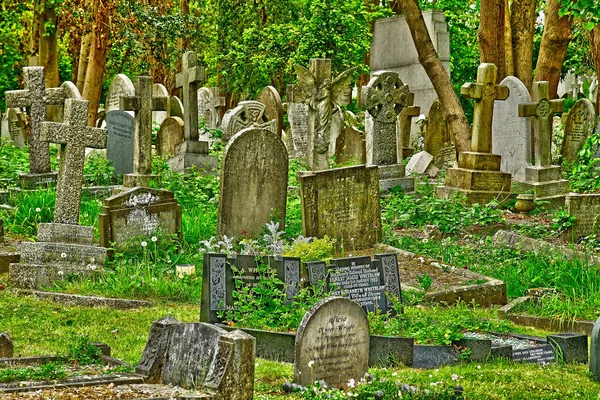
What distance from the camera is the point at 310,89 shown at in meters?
16.6

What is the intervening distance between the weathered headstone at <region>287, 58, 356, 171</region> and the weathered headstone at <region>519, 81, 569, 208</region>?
323 centimetres

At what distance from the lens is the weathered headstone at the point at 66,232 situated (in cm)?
1166

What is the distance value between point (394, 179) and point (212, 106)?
37.1 ft

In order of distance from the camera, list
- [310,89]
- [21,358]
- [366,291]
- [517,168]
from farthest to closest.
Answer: [517,168], [310,89], [366,291], [21,358]

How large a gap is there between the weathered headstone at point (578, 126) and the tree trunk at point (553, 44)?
65cm

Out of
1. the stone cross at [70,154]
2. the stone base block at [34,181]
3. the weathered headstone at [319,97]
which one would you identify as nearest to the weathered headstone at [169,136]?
the stone base block at [34,181]

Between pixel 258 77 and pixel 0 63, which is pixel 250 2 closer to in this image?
pixel 258 77

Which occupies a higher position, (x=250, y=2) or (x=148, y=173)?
(x=250, y=2)

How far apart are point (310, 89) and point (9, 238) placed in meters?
5.15

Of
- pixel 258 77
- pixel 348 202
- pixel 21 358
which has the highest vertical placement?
→ pixel 258 77

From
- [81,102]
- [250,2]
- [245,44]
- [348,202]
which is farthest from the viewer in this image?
[250,2]

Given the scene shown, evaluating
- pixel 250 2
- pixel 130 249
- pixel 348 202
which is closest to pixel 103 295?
pixel 130 249

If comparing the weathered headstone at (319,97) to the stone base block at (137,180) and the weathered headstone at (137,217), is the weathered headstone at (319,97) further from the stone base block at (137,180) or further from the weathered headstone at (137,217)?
the weathered headstone at (137,217)

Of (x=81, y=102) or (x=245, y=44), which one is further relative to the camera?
(x=245, y=44)
